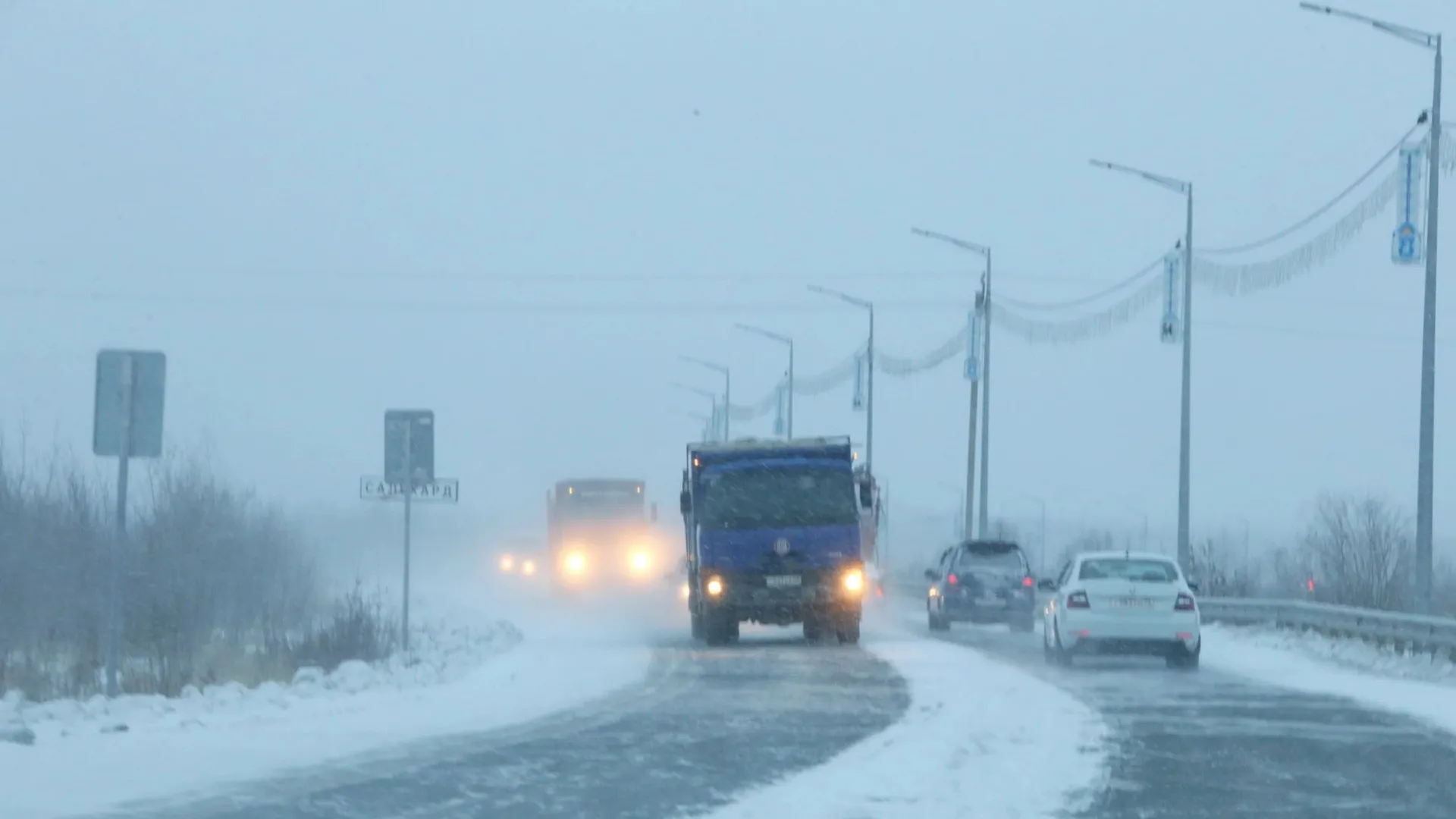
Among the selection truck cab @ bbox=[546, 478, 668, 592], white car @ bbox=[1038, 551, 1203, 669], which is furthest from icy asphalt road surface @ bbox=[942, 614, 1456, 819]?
truck cab @ bbox=[546, 478, 668, 592]

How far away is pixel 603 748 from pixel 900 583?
56.4m

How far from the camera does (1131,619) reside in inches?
1074

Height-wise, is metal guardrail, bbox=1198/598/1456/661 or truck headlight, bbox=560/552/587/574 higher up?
metal guardrail, bbox=1198/598/1456/661

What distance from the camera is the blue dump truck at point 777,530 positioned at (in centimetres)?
3175

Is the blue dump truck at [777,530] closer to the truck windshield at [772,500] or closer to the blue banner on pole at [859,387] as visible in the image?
the truck windshield at [772,500]

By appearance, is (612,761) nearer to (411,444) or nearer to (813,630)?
(411,444)

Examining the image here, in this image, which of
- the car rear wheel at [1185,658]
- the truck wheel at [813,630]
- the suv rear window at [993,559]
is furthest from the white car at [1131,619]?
the suv rear window at [993,559]

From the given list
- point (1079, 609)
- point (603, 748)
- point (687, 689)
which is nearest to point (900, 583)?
point (1079, 609)

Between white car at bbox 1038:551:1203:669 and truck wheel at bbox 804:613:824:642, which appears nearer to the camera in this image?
white car at bbox 1038:551:1203:669

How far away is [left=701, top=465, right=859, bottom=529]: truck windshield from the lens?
31.9 metres

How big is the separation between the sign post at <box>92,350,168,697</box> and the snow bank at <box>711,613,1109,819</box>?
6.55m

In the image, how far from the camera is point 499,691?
70.1 feet

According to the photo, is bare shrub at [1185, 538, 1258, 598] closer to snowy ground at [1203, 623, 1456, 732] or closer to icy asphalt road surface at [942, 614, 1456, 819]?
snowy ground at [1203, 623, 1456, 732]

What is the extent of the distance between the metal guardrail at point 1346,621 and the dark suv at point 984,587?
346cm
